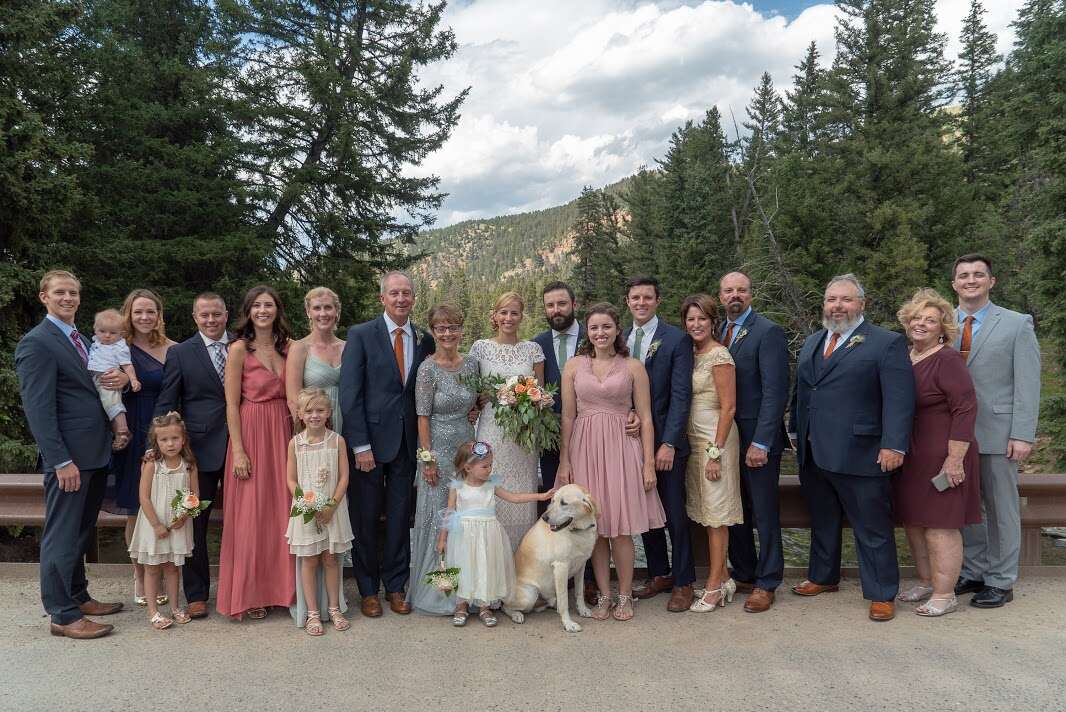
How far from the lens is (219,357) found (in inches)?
196

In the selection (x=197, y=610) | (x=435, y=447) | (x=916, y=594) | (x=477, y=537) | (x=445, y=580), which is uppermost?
(x=435, y=447)

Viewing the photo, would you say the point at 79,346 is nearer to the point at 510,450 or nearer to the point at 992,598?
the point at 510,450

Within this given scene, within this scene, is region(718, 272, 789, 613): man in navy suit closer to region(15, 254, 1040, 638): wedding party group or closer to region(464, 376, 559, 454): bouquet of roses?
region(15, 254, 1040, 638): wedding party group

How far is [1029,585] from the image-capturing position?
5.18 m

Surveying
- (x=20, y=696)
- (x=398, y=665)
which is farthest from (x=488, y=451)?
(x=20, y=696)

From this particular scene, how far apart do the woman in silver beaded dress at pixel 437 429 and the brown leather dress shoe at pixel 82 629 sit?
2.00 metres

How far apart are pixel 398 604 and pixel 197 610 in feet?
4.57

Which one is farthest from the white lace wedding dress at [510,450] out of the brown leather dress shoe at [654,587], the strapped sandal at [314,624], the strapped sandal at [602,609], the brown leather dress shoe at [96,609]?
the brown leather dress shoe at [96,609]

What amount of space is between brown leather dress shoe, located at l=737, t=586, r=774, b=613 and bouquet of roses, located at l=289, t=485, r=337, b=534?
9.98 feet

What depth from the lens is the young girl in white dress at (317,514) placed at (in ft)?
15.1

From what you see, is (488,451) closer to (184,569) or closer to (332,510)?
(332,510)

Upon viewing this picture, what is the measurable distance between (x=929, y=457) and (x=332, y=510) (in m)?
4.16

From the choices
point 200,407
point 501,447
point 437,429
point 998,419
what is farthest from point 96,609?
point 998,419

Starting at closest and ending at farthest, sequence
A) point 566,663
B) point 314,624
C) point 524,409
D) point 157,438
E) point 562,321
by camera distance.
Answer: point 566,663, point 314,624, point 157,438, point 524,409, point 562,321
